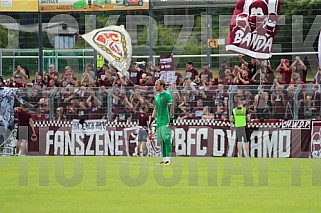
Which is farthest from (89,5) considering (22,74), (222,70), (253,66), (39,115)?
(253,66)

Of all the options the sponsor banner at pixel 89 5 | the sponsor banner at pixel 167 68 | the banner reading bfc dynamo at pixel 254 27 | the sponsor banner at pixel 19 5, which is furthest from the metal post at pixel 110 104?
the sponsor banner at pixel 19 5

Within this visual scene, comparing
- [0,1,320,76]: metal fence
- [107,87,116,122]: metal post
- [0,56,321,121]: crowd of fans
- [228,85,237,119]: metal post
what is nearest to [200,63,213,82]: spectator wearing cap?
[0,56,321,121]: crowd of fans

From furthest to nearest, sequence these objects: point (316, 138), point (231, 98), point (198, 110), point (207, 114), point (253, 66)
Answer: point (198, 110)
point (207, 114)
point (231, 98)
point (253, 66)
point (316, 138)

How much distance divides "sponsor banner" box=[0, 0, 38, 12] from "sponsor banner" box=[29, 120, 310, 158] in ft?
Result: 15.0

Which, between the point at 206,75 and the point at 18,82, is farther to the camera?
the point at 18,82

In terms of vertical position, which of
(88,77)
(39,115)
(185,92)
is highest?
(88,77)

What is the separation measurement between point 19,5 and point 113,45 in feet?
15.1

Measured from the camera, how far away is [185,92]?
28188 mm

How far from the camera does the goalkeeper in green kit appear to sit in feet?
70.3

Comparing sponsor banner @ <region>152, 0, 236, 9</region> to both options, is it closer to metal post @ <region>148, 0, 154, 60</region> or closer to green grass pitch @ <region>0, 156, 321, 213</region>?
metal post @ <region>148, 0, 154, 60</region>

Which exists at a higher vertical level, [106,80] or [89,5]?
[89,5]

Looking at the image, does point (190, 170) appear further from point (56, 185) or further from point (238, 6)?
point (238, 6)

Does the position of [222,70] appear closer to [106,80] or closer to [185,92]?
[185,92]

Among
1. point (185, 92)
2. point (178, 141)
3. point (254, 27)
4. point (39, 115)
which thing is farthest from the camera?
point (39, 115)
